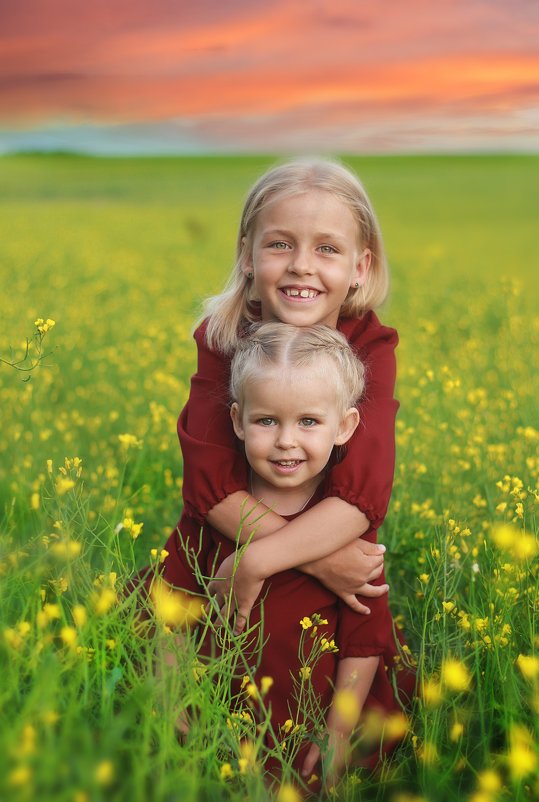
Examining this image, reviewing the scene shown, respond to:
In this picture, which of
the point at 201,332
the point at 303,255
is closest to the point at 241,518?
the point at 201,332

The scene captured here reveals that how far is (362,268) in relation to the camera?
3047 millimetres

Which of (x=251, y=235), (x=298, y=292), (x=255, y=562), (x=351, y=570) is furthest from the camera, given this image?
(x=251, y=235)

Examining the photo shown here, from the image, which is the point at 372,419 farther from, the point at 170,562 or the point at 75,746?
the point at 75,746

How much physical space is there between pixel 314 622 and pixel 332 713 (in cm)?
27

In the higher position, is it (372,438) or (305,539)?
(372,438)

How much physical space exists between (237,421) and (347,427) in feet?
1.12

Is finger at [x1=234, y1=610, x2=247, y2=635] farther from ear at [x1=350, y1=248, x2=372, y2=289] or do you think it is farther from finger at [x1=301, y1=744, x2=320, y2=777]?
ear at [x1=350, y1=248, x2=372, y2=289]

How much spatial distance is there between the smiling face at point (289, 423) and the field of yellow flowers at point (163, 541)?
406 mm

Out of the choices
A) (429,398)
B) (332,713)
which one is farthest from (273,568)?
(429,398)

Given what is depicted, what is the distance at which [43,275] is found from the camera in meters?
10.3

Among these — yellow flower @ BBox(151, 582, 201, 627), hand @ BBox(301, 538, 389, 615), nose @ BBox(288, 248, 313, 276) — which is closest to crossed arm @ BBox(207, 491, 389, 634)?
hand @ BBox(301, 538, 389, 615)

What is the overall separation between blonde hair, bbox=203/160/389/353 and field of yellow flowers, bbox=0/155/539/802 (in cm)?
53

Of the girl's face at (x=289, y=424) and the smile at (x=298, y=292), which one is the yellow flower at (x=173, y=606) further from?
the smile at (x=298, y=292)

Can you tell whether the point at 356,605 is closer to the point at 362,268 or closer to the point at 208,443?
the point at 208,443
